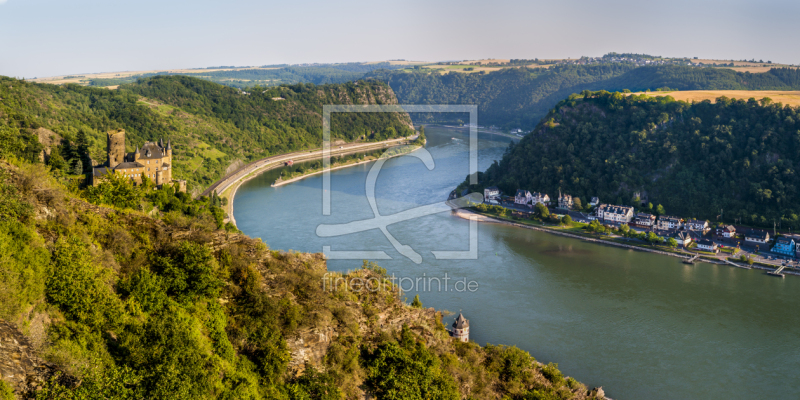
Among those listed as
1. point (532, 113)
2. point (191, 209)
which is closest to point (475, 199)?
point (191, 209)

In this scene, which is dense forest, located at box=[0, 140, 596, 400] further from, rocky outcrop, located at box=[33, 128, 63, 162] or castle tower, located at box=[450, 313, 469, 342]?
rocky outcrop, located at box=[33, 128, 63, 162]

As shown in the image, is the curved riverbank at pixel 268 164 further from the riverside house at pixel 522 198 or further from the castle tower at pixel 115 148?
the riverside house at pixel 522 198

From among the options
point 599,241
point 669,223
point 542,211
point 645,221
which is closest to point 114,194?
point 599,241

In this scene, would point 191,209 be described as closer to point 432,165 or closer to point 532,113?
point 432,165

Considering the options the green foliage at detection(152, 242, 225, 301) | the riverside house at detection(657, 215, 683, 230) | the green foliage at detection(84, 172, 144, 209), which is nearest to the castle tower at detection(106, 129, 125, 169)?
the green foliage at detection(84, 172, 144, 209)

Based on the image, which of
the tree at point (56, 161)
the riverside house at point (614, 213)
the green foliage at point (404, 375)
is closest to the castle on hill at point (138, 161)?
the tree at point (56, 161)
